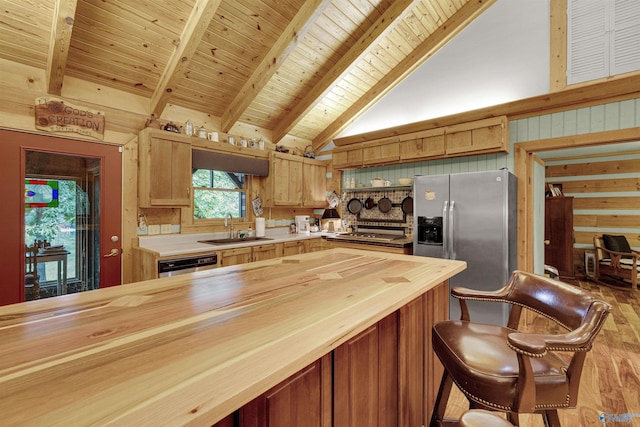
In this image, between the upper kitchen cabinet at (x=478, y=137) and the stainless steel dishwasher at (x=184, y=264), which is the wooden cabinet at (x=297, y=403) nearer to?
the stainless steel dishwasher at (x=184, y=264)

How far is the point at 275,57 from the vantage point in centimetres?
327

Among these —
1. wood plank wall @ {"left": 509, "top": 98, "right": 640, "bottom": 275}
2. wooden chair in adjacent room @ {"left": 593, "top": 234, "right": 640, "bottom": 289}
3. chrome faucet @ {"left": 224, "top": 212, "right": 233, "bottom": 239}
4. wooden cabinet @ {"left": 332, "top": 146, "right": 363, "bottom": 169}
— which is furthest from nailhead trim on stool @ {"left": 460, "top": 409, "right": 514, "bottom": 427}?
wooden chair in adjacent room @ {"left": 593, "top": 234, "right": 640, "bottom": 289}

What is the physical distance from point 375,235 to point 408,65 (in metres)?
2.57

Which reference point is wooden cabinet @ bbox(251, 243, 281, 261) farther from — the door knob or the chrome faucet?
the door knob

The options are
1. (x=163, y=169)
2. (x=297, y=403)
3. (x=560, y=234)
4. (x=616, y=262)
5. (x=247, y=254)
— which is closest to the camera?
(x=297, y=403)

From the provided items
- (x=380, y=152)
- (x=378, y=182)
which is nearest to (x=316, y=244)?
(x=378, y=182)

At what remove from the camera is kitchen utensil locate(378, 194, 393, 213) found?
14.7ft

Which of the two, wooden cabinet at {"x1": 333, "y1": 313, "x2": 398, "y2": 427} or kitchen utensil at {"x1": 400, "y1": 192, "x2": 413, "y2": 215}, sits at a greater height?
kitchen utensil at {"x1": 400, "y1": 192, "x2": 413, "y2": 215}

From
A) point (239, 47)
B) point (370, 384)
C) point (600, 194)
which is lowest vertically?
point (370, 384)

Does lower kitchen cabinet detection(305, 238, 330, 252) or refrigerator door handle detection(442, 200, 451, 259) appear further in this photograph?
lower kitchen cabinet detection(305, 238, 330, 252)

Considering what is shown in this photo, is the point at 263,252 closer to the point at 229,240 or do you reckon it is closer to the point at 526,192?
the point at 229,240

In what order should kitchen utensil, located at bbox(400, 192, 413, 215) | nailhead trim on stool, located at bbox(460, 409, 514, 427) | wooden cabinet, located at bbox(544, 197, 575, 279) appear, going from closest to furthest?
nailhead trim on stool, located at bbox(460, 409, 514, 427) → kitchen utensil, located at bbox(400, 192, 413, 215) → wooden cabinet, located at bbox(544, 197, 575, 279)

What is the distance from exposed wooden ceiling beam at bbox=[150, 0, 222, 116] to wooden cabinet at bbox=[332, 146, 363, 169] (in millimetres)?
2482

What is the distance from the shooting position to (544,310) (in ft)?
4.51
